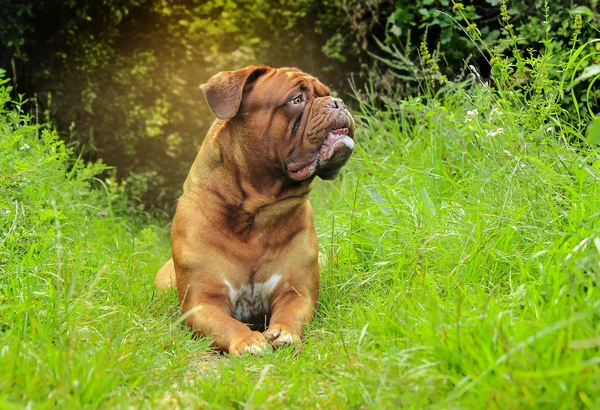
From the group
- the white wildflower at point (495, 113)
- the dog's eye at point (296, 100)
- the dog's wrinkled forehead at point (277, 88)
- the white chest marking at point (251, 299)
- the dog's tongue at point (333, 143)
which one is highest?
the dog's wrinkled forehead at point (277, 88)

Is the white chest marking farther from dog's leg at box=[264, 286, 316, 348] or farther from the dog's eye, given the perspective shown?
the dog's eye

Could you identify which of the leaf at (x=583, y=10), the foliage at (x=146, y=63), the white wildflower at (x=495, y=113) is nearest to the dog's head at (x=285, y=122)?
the white wildflower at (x=495, y=113)

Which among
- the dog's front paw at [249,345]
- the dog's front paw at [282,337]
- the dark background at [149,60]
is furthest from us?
the dark background at [149,60]

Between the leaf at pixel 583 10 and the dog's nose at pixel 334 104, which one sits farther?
the dog's nose at pixel 334 104

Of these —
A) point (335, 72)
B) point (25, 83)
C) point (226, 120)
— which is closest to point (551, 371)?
point (226, 120)

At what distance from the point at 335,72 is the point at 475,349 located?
5.65 meters

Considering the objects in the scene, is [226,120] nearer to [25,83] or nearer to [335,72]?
[335,72]

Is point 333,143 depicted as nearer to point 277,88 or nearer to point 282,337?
point 277,88

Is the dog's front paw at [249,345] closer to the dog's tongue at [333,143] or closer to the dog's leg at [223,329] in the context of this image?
the dog's leg at [223,329]

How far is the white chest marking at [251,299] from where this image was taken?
156 inches

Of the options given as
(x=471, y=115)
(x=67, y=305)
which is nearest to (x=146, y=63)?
(x=471, y=115)

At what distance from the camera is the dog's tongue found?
12.8 feet

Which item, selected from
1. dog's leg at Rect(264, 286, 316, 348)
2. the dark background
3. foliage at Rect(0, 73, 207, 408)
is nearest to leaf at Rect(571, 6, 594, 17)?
dog's leg at Rect(264, 286, 316, 348)

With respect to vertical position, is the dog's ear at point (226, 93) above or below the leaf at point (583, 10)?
below
